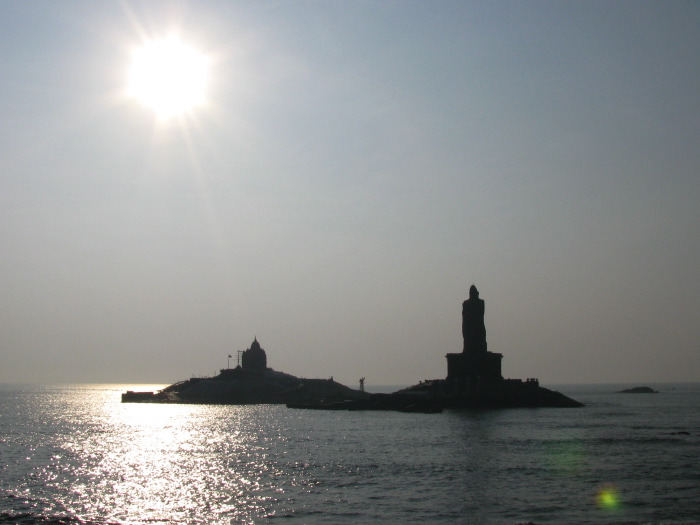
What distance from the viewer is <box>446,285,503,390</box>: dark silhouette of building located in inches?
4456

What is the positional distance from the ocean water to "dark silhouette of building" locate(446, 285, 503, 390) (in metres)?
37.4

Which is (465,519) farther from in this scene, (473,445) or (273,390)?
(273,390)

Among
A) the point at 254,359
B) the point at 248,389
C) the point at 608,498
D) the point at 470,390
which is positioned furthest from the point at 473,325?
the point at 608,498

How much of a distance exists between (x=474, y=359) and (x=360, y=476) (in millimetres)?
74368

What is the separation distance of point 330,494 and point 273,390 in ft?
409

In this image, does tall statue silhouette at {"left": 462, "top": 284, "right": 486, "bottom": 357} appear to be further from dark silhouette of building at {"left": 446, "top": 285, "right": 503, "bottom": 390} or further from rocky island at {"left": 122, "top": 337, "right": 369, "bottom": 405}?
rocky island at {"left": 122, "top": 337, "right": 369, "bottom": 405}

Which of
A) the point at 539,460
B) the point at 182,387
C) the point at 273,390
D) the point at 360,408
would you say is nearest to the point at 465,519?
the point at 539,460

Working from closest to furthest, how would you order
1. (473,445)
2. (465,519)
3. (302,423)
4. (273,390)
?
(465,519)
(473,445)
(302,423)
(273,390)

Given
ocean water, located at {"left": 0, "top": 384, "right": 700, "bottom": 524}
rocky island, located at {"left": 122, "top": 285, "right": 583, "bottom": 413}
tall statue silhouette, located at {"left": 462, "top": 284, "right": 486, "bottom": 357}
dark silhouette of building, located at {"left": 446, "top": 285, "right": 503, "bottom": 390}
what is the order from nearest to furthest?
ocean water, located at {"left": 0, "top": 384, "right": 700, "bottom": 524} < rocky island, located at {"left": 122, "top": 285, "right": 583, "bottom": 413} < dark silhouette of building, located at {"left": 446, "top": 285, "right": 503, "bottom": 390} < tall statue silhouette, located at {"left": 462, "top": 284, "right": 486, "bottom": 357}

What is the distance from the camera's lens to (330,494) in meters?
36.3

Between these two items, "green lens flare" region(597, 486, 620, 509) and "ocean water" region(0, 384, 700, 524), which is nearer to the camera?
"ocean water" region(0, 384, 700, 524)

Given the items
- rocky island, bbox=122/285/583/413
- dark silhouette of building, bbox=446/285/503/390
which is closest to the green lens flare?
rocky island, bbox=122/285/583/413

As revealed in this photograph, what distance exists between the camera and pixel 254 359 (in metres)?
174

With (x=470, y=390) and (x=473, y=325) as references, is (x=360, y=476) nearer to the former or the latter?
A: (x=470, y=390)
